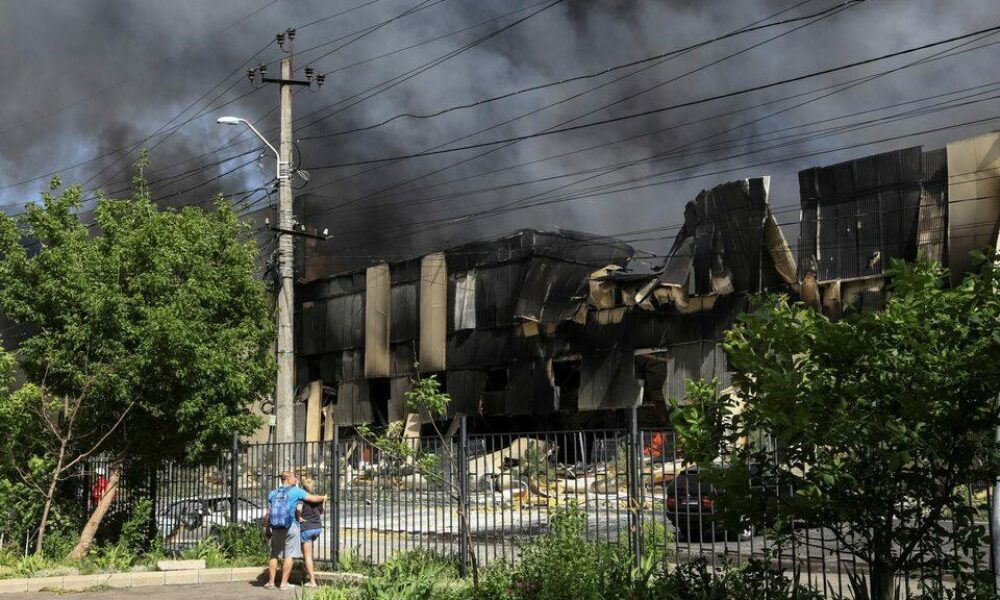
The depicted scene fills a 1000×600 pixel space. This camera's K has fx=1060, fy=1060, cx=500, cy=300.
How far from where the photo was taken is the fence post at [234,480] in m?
18.5

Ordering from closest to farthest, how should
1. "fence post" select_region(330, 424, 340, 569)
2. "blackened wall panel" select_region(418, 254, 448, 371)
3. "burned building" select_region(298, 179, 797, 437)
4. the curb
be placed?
the curb < "fence post" select_region(330, 424, 340, 569) < "burned building" select_region(298, 179, 797, 437) < "blackened wall panel" select_region(418, 254, 448, 371)

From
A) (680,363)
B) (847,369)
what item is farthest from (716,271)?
(847,369)

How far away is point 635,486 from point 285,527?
20.4ft

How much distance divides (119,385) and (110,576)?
3089 millimetres

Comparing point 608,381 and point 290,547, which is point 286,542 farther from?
point 608,381

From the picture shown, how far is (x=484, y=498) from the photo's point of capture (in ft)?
43.8

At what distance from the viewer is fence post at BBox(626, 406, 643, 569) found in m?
11.0

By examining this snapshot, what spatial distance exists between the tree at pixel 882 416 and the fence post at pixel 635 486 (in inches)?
148

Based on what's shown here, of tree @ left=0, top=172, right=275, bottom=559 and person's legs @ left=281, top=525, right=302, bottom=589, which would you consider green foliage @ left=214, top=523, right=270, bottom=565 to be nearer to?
tree @ left=0, top=172, right=275, bottom=559

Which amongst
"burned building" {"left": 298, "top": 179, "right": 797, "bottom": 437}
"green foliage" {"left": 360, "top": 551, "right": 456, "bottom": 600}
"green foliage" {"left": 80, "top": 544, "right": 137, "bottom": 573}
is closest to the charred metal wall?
"burned building" {"left": 298, "top": 179, "right": 797, "bottom": 437}

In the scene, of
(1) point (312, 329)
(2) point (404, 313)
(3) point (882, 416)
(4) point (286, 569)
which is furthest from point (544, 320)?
(3) point (882, 416)

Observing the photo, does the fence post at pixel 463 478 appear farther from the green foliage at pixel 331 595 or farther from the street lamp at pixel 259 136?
the street lamp at pixel 259 136

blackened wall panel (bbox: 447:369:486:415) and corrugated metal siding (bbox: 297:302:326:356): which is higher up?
corrugated metal siding (bbox: 297:302:326:356)

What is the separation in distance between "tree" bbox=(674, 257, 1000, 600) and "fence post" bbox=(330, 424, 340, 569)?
989 centimetres
